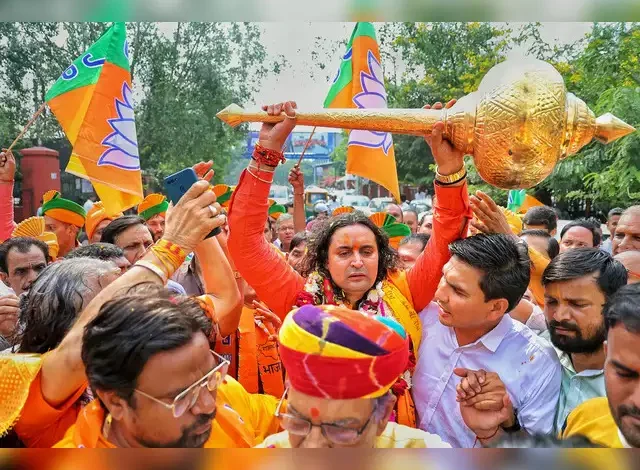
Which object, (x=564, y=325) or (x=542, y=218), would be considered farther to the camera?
(x=542, y=218)

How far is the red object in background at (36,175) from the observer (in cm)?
1273

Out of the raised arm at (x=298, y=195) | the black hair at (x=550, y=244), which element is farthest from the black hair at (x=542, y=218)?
the raised arm at (x=298, y=195)

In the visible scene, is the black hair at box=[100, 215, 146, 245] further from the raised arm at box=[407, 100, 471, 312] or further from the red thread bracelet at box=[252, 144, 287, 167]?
the raised arm at box=[407, 100, 471, 312]

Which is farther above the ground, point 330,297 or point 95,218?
point 330,297

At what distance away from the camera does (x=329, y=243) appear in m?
2.48

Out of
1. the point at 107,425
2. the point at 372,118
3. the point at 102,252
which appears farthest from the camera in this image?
the point at 102,252

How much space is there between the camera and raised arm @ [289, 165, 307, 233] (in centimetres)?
539

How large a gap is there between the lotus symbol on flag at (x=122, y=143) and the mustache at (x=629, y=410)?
11.6 feet

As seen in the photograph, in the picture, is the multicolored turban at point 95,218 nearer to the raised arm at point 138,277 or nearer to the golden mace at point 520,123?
the raised arm at point 138,277

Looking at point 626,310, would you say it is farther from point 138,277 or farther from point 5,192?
point 5,192

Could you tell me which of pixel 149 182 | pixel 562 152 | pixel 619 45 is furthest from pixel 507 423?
pixel 149 182

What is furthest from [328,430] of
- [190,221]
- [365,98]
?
[365,98]

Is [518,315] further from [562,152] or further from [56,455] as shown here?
[56,455]

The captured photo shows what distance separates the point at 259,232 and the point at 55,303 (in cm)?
78
